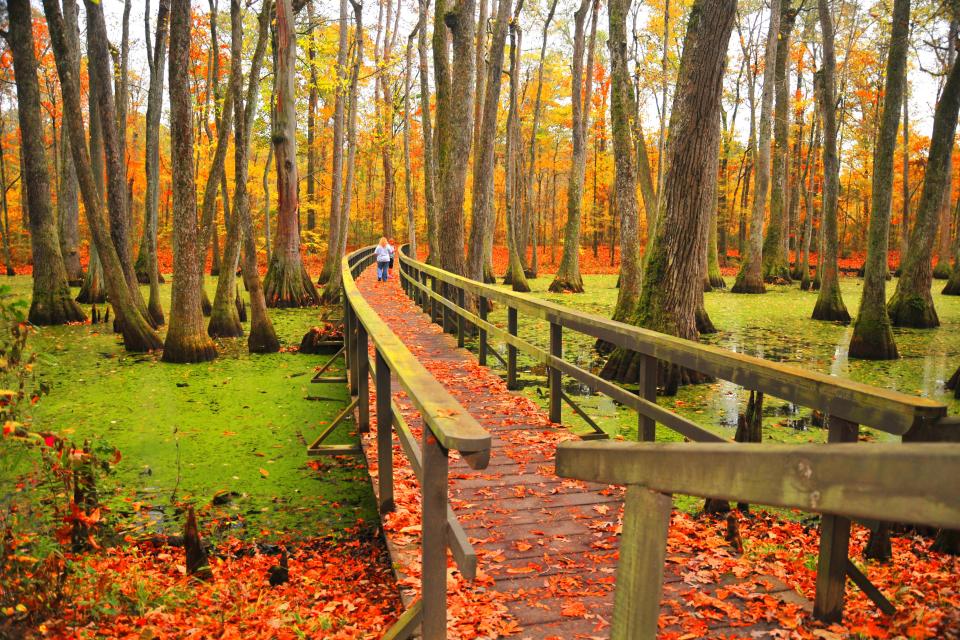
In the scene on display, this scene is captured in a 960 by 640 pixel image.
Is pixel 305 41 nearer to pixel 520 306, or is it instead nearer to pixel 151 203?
pixel 151 203

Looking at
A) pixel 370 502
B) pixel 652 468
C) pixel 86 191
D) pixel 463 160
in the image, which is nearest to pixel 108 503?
pixel 370 502

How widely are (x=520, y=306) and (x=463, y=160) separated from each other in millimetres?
7249

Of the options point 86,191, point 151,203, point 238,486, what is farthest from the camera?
point 151,203

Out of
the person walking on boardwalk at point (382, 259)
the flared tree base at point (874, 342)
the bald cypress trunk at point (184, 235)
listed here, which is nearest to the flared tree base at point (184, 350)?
the bald cypress trunk at point (184, 235)

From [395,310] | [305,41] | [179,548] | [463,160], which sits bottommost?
[179,548]

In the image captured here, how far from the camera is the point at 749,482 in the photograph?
96 centimetres

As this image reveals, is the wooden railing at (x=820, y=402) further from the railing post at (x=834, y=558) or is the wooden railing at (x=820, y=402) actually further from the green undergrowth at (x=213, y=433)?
the green undergrowth at (x=213, y=433)

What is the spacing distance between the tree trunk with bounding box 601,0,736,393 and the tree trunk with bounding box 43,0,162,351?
8.06 meters

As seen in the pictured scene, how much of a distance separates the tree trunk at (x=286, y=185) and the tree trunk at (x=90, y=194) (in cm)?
395

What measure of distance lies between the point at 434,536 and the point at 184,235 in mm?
9641

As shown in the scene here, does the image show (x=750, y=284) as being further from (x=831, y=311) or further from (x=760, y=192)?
(x=831, y=311)

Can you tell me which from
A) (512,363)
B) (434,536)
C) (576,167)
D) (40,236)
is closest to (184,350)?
(40,236)

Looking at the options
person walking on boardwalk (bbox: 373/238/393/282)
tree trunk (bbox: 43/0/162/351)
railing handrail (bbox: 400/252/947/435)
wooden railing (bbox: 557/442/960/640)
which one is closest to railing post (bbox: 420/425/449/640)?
wooden railing (bbox: 557/442/960/640)

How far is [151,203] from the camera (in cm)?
1561
